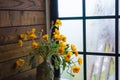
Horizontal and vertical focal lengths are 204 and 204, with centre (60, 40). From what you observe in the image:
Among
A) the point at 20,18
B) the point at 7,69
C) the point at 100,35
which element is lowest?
the point at 7,69

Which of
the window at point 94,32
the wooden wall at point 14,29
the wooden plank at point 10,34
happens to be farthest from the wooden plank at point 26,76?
the window at point 94,32

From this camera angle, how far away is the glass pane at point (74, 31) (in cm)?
208

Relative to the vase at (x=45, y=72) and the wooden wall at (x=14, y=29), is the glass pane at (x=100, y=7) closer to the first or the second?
the wooden wall at (x=14, y=29)

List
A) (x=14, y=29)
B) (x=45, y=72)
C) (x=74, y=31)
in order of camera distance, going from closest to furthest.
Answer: (x=45, y=72), (x=14, y=29), (x=74, y=31)

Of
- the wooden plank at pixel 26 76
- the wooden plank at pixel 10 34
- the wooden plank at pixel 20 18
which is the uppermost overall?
the wooden plank at pixel 20 18

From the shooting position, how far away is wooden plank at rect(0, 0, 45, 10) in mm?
1614

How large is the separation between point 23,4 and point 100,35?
0.79 metres

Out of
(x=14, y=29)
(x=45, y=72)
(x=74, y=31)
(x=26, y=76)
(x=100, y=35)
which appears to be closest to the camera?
(x=45, y=72)

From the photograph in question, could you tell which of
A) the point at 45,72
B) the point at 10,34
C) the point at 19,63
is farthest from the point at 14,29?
the point at 45,72

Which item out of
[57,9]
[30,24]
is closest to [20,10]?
[30,24]

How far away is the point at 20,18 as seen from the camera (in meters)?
1.78

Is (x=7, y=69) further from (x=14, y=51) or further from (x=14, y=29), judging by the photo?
(x=14, y=29)

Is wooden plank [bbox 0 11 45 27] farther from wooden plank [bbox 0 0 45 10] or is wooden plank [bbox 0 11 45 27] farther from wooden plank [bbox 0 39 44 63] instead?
wooden plank [bbox 0 39 44 63]

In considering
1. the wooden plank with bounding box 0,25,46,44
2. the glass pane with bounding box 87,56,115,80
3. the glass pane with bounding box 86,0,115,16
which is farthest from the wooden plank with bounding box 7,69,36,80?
the glass pane with bounding box 86,0,115,16
